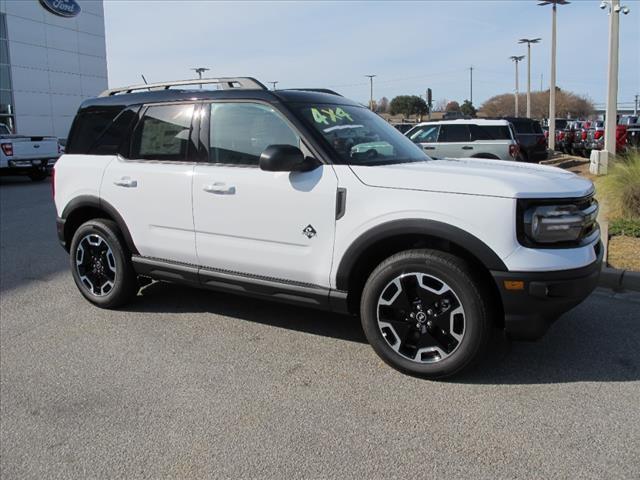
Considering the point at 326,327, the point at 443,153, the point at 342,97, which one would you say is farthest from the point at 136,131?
the point at 443,153

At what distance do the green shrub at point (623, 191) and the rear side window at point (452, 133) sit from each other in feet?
19.3

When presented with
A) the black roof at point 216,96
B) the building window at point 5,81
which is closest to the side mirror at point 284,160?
the black roof at point 216,96

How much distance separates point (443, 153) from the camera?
14172mm

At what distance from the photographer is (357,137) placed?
14.1ft

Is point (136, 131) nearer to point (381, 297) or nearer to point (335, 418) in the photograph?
point (381, 297)

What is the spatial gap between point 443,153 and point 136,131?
34.0 feet

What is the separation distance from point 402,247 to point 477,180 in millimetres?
676

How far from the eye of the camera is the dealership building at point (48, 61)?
37406 millimetres

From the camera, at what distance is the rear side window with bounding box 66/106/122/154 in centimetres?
514

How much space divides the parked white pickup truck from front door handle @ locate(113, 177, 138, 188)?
44.7ft

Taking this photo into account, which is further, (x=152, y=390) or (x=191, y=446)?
(x=152, y=390)

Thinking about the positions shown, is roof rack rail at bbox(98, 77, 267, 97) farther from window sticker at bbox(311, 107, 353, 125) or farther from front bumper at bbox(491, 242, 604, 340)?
front bumper at bbox(491, 242, 604, 340)

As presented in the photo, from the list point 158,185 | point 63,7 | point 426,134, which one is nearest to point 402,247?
point 158,185

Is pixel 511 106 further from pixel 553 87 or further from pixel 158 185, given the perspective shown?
pixel 158 185
